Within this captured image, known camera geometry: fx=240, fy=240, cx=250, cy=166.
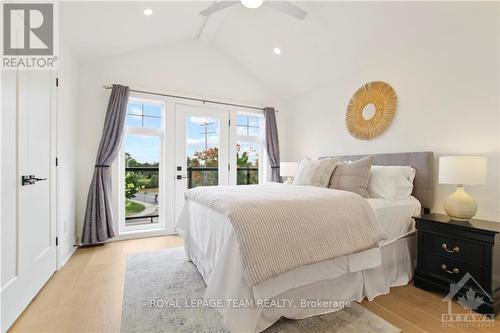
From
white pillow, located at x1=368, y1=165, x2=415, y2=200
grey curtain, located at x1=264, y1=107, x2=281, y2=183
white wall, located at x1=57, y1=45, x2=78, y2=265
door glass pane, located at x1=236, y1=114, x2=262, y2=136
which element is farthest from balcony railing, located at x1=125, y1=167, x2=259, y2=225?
white pillow, located at x1=368, y1=165, x2=415, y2=200

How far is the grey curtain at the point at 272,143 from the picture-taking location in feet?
15.1

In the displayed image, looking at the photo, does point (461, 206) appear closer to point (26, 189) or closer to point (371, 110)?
point (371, 110)

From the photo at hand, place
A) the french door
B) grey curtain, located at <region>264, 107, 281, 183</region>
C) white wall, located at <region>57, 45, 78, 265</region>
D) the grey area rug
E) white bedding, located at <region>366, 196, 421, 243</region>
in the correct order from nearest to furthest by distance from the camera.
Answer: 1. the grey area rug
2. white bedding, located at <region>366, 196, 421, 243</region>
3. white wall, located at <region>57, 45, 78, 265</region>
4. the french door
5. grey curtain, located at <region>264, 107, 281, 183</region>

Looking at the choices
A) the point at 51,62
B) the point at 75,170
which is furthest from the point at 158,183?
the point at 51,62

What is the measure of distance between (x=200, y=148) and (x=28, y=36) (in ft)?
8.44

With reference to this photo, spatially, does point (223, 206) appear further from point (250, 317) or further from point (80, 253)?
point (80, 253)

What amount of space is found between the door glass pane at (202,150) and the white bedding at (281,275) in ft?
5.09

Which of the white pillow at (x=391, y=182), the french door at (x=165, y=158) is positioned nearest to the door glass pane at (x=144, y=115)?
the french door at (x=165, y=158)

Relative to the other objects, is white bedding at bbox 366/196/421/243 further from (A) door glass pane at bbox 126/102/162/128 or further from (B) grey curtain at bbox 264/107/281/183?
(A) door glass pane at bbox 126/102/162/128

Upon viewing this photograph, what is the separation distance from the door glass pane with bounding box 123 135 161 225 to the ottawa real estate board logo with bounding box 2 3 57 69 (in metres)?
1.56

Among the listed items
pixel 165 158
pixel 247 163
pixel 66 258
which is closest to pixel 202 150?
pixel 165 158

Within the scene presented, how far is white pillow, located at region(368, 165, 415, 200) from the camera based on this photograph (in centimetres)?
244

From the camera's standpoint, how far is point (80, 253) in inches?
118

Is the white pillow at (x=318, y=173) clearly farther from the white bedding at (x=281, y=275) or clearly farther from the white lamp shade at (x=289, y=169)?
the white lamp shade at (x=289, y=169)
